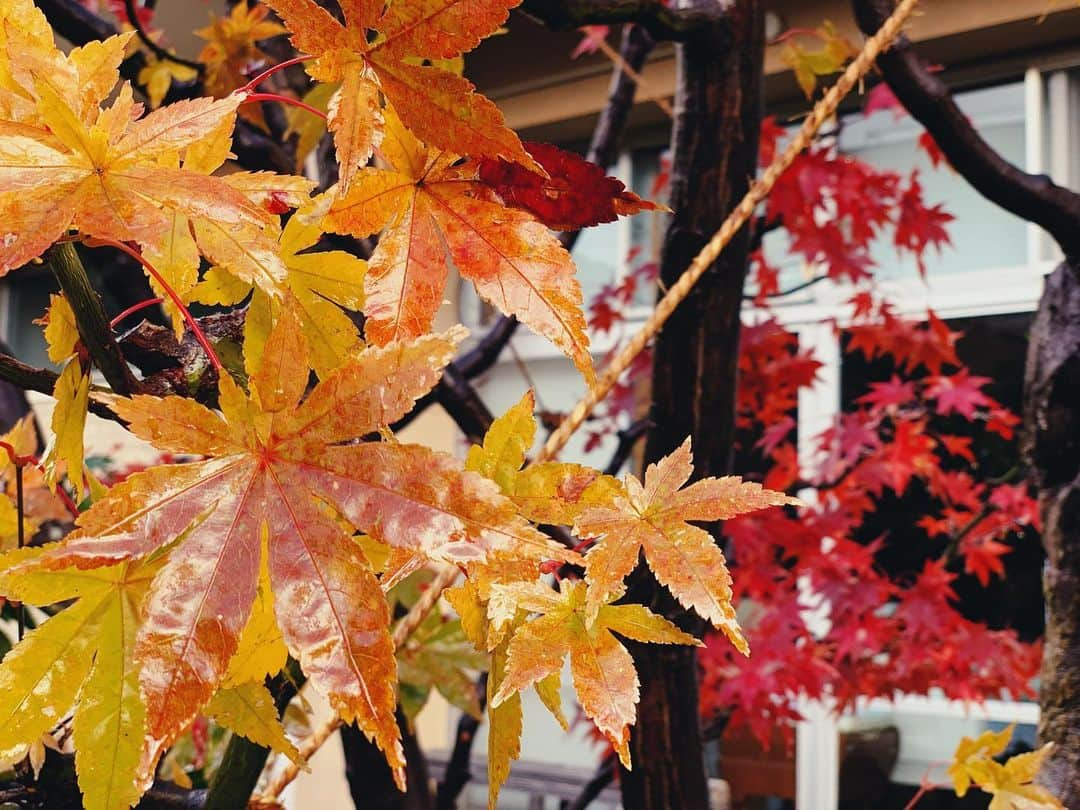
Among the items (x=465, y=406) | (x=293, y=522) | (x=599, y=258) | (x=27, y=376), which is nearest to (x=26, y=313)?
(x=599, y=258)

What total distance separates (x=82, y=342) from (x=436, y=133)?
0.40 feet

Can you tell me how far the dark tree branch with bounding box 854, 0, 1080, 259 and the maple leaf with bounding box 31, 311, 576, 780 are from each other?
732mm

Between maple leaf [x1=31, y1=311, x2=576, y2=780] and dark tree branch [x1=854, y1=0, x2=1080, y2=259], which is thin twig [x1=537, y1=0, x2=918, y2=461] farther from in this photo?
dark tree branch [x1=854, y1=0, x2=1080, y2=259]

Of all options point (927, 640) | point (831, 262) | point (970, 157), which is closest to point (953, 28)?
point (831, 262)

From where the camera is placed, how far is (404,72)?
0.23 metres

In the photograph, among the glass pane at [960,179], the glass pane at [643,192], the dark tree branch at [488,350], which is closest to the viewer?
the dark tree branch at [488,350]

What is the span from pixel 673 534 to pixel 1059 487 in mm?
649

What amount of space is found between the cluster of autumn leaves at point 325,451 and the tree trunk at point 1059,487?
2.03ft

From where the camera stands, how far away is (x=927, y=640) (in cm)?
188

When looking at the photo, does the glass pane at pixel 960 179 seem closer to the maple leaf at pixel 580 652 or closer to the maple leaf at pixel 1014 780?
the maple leaf at pixel 1014 780

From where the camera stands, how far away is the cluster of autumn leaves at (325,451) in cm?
20

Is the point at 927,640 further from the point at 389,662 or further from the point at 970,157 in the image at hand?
the point at 389,662

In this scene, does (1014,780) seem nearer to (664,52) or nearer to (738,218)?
(738,218)

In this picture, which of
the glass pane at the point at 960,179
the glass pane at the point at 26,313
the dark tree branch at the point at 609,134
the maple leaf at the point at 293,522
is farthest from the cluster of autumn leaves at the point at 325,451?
the glass pane at the point at 26,313
